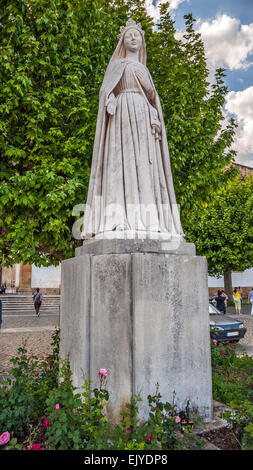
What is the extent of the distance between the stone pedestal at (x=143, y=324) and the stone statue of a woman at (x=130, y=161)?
35 centimetres

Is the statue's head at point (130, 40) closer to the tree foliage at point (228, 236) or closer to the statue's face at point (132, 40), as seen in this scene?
the statue's face at point (132, 40)

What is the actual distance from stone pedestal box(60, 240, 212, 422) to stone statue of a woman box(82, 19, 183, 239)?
0.35m

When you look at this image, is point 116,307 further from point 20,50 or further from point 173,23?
point 173,23

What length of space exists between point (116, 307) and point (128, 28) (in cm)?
328

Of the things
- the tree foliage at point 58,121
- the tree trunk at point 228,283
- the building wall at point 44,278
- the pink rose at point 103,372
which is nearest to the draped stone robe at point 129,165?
the pink rose at point 103,372

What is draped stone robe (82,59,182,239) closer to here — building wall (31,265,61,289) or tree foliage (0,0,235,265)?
tree foliage (0,0,235,265)

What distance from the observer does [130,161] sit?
343 cm

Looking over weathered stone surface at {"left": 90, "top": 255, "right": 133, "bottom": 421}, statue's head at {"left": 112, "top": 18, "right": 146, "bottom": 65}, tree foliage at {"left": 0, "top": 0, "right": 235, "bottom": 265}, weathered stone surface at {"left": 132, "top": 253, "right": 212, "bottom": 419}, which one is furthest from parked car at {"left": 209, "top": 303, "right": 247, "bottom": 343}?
statue's head at {"left": 112, "top": 18, "right": 146, "bottom": 65}

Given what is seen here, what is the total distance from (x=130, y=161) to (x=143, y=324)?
168cm

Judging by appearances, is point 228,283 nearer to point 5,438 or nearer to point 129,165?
point 129,165

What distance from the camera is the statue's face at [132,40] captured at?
387 centimetres

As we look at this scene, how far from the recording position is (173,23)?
8.28m

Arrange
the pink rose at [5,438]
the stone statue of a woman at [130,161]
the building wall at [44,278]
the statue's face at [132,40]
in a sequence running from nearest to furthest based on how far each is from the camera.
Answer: the pink rose at [5,438]
the stone statue of a woman at [130,161]
the statue's face at [132,40]
the building wall at [44,278]

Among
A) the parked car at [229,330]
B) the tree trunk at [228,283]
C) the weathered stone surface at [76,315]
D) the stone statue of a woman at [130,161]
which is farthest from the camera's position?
the tree trunk at [228,283]
